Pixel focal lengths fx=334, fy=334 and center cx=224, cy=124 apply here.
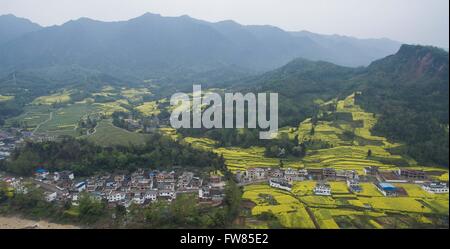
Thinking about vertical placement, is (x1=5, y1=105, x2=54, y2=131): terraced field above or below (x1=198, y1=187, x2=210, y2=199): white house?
above

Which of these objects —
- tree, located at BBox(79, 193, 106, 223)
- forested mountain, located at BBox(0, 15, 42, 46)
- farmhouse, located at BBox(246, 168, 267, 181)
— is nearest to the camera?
tree, located at BBox(79, 193, 106, 223)

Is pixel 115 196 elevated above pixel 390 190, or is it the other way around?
pixel 390 190

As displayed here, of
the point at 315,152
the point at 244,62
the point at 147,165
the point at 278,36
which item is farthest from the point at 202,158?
the point at 278,36

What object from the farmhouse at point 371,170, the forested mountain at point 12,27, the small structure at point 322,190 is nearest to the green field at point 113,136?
the small structure at point 322,190

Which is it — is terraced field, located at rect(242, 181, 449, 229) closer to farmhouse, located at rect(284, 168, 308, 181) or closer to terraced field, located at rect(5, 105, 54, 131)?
farmhouse, located at rect(284, 168, 308, 181)

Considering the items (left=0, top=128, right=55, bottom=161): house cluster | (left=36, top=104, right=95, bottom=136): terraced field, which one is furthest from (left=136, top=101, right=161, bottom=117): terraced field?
(left=0, top=128, right=55, bottom=161): house cluster

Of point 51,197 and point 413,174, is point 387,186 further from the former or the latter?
point 51,197

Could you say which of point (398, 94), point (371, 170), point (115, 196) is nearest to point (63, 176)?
point (115, 196)
